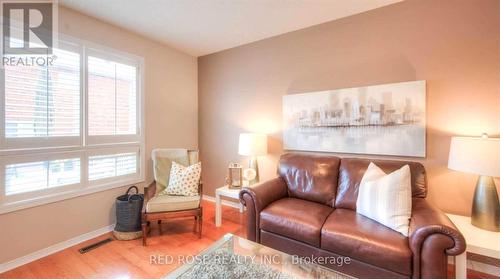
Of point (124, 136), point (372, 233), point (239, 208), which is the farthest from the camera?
point (239, 208)

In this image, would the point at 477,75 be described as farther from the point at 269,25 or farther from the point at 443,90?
the point at 269,25

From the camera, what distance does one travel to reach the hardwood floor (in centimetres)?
185

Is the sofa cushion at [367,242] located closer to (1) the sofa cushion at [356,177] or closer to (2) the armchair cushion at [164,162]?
(1) the sofa cushion at [356,177]

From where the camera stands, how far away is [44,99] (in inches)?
82.9

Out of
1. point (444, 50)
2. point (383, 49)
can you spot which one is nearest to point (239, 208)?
point (383, 49)

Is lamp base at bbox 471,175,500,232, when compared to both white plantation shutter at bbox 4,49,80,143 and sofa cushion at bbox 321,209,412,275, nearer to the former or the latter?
sofa cushion at bbox 321,209,412,275

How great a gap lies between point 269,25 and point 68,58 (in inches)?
86.3

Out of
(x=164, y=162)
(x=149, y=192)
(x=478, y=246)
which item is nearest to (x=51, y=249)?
(x=149, y=192)

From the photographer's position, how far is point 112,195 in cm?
265

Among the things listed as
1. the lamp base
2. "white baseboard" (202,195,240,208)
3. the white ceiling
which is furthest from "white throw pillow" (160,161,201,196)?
the lamp base

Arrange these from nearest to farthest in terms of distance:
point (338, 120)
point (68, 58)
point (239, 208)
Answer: point (68, 58) < point (338, 120) < point (239, 208)

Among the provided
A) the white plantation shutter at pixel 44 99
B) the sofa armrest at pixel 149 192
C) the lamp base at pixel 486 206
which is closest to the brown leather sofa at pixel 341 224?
the lamp base at pixel 486 206

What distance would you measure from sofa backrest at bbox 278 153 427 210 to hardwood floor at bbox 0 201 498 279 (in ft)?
2.72

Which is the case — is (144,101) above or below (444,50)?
below
